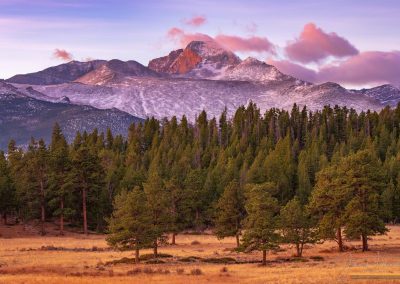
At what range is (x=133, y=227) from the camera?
2584 inches

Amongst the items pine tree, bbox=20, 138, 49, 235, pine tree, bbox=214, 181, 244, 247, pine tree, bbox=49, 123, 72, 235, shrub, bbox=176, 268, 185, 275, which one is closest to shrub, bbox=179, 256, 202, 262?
shrub, bbox=176, 268, 185, 275

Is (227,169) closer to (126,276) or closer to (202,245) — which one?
(202,245)

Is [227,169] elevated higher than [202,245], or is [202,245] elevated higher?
[227,169]

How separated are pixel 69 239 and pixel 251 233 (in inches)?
1590

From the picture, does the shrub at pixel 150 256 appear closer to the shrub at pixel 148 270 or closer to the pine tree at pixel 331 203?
the shrub at pixel 148 270

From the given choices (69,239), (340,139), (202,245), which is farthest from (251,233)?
(340,139)

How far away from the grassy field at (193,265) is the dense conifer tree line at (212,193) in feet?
9.08

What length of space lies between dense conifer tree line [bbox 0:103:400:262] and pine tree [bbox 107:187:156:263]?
0.12m

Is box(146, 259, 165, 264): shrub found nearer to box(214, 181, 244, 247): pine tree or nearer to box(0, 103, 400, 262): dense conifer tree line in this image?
box(0, 103, 400, 262): dense conifer tree line

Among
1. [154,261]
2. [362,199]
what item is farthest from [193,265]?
[362,199]

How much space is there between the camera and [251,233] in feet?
207

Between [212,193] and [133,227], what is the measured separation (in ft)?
212

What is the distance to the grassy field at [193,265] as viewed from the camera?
4775cm

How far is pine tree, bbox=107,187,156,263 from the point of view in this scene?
65.1m
